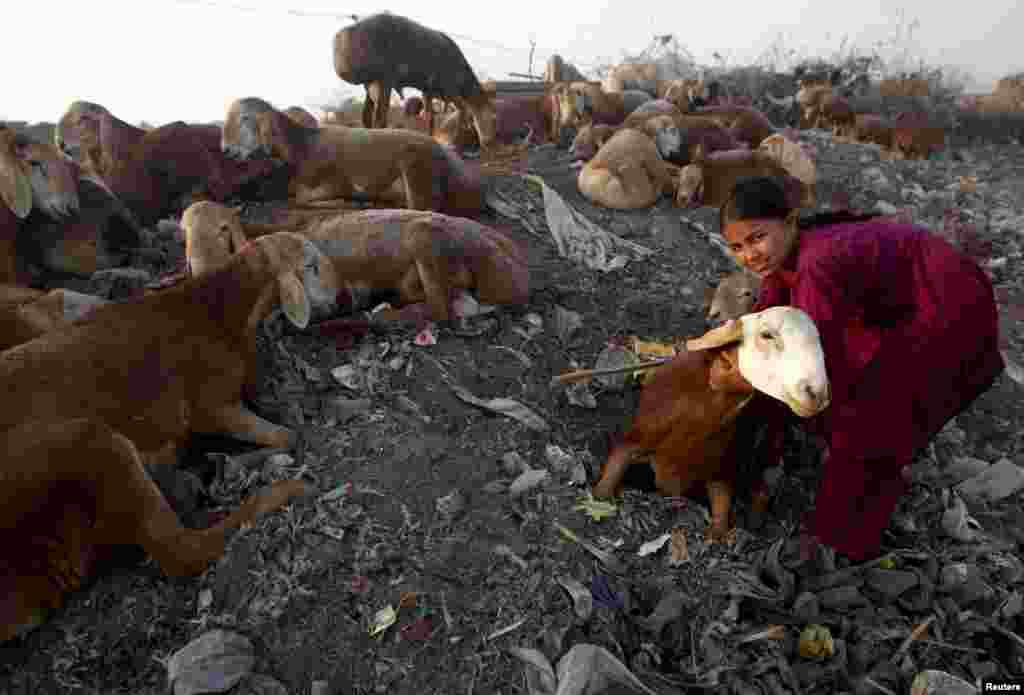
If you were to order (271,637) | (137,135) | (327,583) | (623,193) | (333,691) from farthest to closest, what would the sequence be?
(623,193)
(137,135)
(327,583)
(271,637)
(333,691)

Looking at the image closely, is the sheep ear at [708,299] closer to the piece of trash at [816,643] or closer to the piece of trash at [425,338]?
the piece of trash at [425,338]

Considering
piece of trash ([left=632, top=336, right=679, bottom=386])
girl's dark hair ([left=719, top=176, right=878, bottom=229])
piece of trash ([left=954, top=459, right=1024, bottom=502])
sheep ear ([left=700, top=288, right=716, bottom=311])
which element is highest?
girl's dark hair ([left=719, top=176, right=878, bottom=229])

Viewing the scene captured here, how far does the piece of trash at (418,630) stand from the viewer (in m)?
2.21

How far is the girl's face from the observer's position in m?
2.84

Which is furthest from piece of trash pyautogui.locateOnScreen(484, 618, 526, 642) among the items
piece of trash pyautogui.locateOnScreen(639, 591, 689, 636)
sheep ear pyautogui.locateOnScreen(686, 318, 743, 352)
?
sheep ear pyautogui.locateOnScreen(686, 318, 743, 352)

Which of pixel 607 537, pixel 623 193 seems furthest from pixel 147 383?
pixel 623 193

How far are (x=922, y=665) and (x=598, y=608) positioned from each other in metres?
1.27

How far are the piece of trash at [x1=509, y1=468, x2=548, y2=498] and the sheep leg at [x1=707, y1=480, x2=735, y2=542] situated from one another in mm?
755

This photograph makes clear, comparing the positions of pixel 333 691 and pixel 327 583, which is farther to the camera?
pixel 327 583

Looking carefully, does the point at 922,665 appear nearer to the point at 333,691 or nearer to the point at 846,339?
the point at 846,339

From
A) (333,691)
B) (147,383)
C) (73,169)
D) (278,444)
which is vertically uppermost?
(73,169)

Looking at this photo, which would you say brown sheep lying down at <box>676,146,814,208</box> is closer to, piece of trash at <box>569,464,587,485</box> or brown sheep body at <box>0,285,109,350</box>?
piece of trash at <box>569,464,587,485</box>

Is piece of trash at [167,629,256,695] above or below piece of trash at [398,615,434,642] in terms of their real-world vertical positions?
below

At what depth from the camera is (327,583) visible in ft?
7.84
